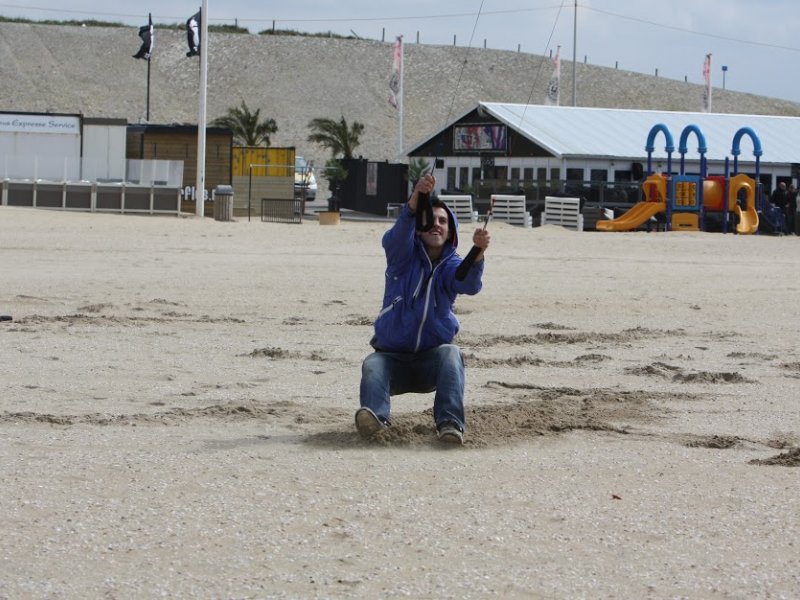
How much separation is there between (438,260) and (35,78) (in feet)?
356

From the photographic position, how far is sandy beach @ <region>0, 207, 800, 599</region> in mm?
4691

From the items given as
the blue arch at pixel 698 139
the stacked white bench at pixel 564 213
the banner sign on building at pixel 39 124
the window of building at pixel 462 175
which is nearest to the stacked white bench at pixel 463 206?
the stacked white bench at pixel 564 213

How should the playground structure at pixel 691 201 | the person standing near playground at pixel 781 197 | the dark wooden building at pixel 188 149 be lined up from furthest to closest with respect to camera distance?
1. the dark wooden building at pixel 188 149
2. the person standing near playground at pixel 781 197
3. the playground structure at pixel 691 201

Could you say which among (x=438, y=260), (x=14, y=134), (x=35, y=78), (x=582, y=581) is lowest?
(x=582, y=581)

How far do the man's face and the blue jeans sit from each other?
0.57 metres

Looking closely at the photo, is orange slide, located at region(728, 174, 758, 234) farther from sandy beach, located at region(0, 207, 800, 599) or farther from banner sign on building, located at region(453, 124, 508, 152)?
sandy beach, located at region(0, 207, 800, 599)

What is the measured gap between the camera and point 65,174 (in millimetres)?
35594

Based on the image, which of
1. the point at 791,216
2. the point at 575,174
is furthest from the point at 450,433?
the point at 575,174

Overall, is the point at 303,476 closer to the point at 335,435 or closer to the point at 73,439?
the point at 335,435

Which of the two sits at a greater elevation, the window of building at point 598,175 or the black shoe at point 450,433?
the window of building at point 598,175

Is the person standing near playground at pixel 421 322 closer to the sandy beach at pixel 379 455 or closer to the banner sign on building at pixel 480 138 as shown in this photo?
the sandy beach at pixel 379 455

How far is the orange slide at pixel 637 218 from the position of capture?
1282 inches

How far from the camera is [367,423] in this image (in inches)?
265

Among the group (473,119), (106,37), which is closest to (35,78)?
(106,37)
